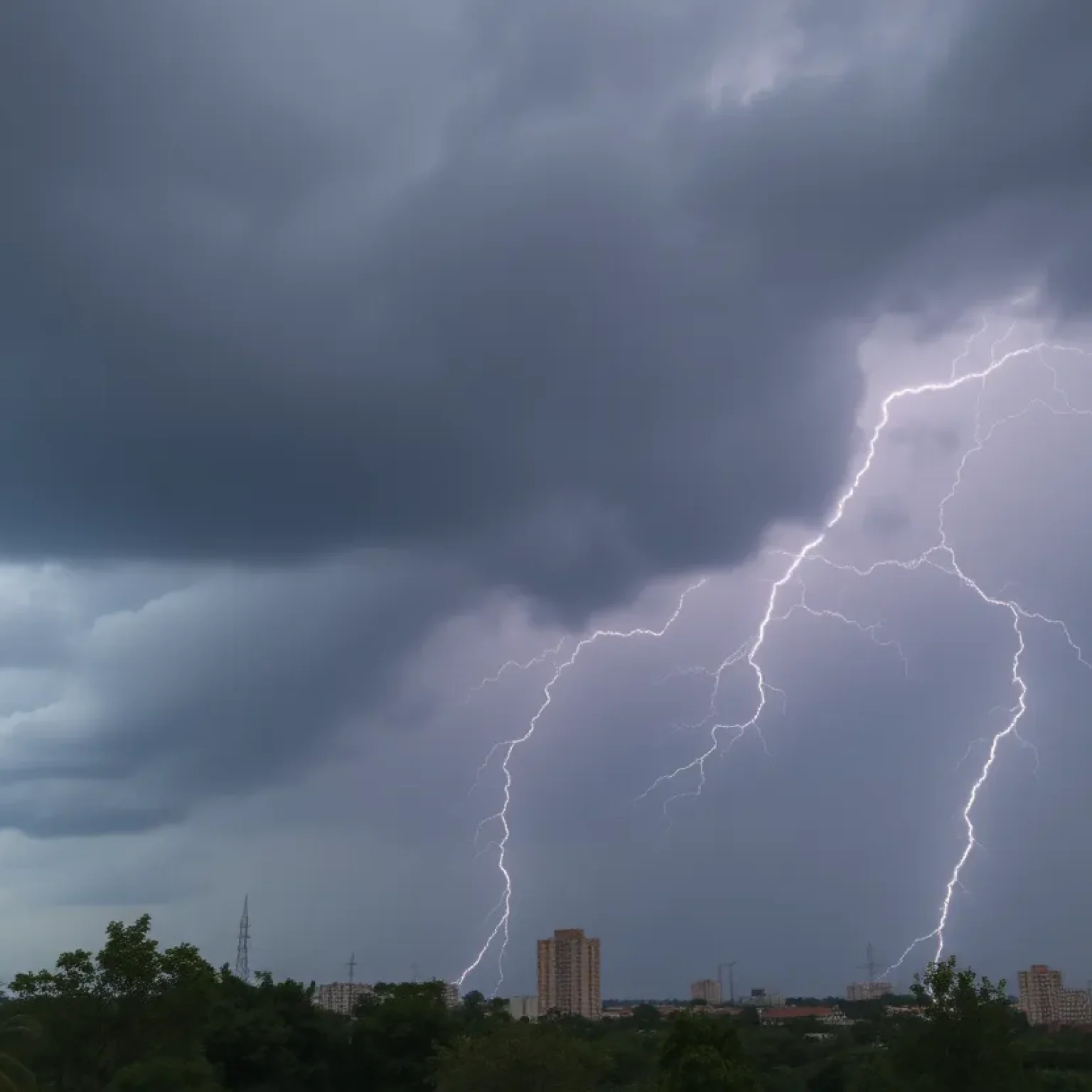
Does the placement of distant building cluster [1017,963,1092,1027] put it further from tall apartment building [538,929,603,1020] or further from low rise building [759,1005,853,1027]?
tall apartment building [538,929,603,1020]

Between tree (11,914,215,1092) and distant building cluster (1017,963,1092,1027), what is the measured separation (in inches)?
5071

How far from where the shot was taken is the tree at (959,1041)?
79.2ft

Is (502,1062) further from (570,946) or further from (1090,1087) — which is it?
(570,946)

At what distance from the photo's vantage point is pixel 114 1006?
1128 inches

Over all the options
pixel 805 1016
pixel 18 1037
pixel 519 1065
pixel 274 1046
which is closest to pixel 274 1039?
pixel 274 1046

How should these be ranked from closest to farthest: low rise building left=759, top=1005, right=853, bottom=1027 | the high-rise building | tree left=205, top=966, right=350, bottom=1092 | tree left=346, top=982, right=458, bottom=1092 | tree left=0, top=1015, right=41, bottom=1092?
tree left=0, top=1015, right=41, bottom=1092 < tree left=205, top=966, right=350, bottom=1092 < tree left=346, top=982, right=458, bottom=1092 < low rise building left=759, top=1005, right=853, bottom=1027 < the high-rise building

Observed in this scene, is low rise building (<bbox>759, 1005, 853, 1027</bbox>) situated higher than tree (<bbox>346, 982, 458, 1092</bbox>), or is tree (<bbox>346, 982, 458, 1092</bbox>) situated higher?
tree (<bbox>346, 982, 458, 1092</bbox>)

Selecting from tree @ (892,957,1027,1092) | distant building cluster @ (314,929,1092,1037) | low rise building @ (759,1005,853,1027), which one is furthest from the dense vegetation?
distant building cluster @ (314,929,1092,1037)

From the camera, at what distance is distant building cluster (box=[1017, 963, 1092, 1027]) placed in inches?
5335

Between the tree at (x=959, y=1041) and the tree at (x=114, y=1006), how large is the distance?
1695 cm

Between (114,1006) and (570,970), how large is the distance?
122164mm

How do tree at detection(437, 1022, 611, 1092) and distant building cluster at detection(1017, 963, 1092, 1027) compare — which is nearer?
tree at detection(437, 1022, 611, 1092)

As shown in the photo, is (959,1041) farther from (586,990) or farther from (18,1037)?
(586,990)

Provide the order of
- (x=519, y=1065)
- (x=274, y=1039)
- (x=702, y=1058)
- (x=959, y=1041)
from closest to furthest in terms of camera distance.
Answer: (x=959, y=1041)
(x=702, y=1058)
(x=519, y=1065)
(x=274, y=1039)
